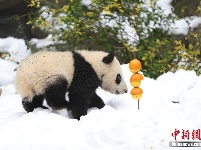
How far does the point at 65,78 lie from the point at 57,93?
0.54 ft

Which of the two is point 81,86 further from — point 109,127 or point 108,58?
point 109,127

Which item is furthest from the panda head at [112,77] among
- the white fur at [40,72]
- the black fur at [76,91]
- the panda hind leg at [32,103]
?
the panda hind leg at [32,103]

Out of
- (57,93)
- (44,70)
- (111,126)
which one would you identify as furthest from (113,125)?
(44,70)

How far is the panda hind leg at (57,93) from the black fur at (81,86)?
0.11 m

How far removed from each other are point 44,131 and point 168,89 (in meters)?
1.86

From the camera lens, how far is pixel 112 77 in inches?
169

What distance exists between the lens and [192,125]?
3.48m

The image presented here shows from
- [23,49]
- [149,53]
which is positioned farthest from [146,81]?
[23,49]

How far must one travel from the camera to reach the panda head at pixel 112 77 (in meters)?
4.23

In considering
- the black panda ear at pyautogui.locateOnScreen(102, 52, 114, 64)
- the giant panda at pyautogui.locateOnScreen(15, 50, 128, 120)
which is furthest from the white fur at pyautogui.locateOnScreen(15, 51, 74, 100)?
the black panda ear at pyautogui.locateOnScreen(102, 52, 114, 64)

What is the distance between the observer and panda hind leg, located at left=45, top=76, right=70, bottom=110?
12.7 ft

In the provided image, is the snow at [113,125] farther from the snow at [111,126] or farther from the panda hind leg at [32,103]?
the panda hind leg at [32,103]

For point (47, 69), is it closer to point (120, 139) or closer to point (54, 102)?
point (54, 102)

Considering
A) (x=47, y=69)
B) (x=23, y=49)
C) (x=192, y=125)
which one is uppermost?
(x=47, y=69)
